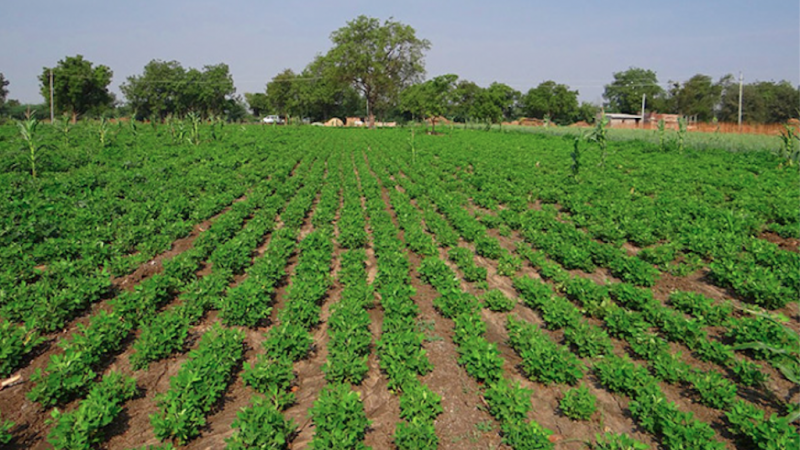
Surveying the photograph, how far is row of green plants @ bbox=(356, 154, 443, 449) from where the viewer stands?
11.7 feet

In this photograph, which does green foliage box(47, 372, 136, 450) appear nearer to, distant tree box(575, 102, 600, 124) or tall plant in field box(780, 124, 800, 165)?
tall plant in field box(780, 124, 800, 165)

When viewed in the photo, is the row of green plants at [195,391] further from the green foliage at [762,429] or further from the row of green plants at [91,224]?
the green foliage at [762,429]

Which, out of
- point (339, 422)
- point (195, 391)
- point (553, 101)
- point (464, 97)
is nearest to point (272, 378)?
point (195, 391)

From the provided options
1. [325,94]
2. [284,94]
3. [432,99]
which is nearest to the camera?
[432,99]

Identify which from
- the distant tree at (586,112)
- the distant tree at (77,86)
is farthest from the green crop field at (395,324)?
the distant tree at (586,112)

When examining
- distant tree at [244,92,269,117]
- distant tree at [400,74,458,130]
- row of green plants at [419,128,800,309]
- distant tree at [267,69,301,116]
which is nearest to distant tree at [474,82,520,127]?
distant tree at [400,74,458,130]

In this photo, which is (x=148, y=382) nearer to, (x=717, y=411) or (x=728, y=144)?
(x=717, y=411)

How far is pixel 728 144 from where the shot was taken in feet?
75.5

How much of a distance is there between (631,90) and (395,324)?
115 m

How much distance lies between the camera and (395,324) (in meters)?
5.27

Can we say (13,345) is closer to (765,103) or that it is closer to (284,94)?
(765,103)

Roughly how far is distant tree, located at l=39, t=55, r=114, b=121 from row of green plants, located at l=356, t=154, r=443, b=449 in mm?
63425

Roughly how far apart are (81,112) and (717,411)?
74.5 meters

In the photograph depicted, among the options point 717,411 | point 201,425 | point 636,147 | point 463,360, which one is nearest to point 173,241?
point 201,425
